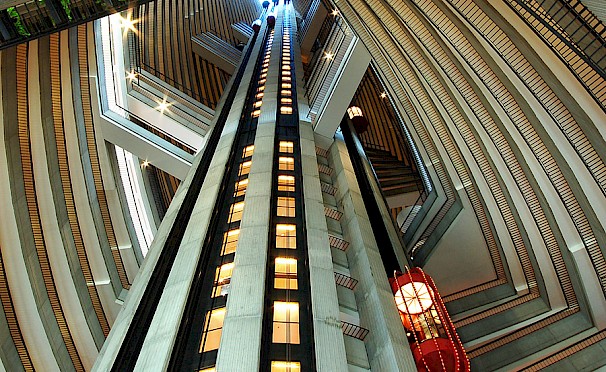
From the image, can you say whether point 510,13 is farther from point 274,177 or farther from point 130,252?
point 130,252

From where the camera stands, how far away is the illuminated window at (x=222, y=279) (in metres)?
8.28

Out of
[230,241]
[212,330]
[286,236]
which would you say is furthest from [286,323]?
[230,241]

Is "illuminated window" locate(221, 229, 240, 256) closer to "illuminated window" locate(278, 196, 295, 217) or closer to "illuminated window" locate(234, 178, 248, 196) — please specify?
"illuminated window" locate(278, 196, 295, 217)

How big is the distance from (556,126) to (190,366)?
24.1ft

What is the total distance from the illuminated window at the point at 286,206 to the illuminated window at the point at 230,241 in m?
1.27

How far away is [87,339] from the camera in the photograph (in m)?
12.5

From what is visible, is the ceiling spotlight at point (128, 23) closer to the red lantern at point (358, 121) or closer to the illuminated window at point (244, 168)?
the illuminated window at point (244, 168)

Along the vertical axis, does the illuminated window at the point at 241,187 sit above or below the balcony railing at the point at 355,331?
above

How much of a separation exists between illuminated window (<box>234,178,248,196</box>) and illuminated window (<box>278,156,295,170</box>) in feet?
4.17

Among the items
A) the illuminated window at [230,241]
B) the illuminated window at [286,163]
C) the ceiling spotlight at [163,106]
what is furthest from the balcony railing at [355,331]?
the ceiling spotlight at [163,106]

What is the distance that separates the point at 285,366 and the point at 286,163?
7.55 metres

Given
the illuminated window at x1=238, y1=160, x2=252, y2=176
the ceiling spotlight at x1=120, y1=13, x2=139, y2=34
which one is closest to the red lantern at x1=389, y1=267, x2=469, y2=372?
Answer: the illuminated window at x1=238, y1=160, x2=252, y2=176

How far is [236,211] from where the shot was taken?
36.6 ft

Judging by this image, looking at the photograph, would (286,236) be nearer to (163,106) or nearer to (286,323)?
(286,323)
